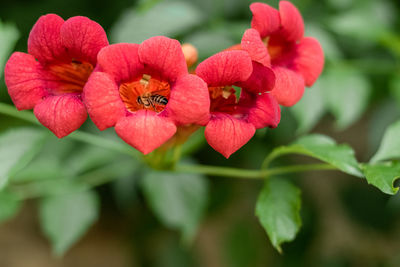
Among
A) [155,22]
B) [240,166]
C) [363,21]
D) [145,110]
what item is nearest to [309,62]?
[145,110]

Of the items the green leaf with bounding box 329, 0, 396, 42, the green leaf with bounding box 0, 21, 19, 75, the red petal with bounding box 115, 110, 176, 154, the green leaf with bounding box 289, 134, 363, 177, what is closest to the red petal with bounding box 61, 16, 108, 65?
the red petal with bounding box 115, 110, 176, 154

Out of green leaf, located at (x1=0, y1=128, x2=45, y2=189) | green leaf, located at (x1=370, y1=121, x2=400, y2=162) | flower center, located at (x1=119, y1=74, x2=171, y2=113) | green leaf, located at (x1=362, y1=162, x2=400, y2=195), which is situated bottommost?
green leaf, located at (x1=0, y1=128, x2=45, y2=189)

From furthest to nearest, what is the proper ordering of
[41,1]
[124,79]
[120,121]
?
1. [41,1]
2. [124,79]
3. [120,121]

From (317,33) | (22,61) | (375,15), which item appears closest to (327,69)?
(317,33)

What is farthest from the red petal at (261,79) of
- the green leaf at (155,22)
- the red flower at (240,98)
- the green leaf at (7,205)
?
the green leaf at (7,205)

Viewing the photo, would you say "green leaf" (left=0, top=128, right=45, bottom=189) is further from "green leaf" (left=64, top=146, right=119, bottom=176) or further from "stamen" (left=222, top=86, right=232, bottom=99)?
"stamen" (left=222, top=86, right=232, bottom=99)

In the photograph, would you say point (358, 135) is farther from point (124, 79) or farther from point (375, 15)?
point (124, 79)
